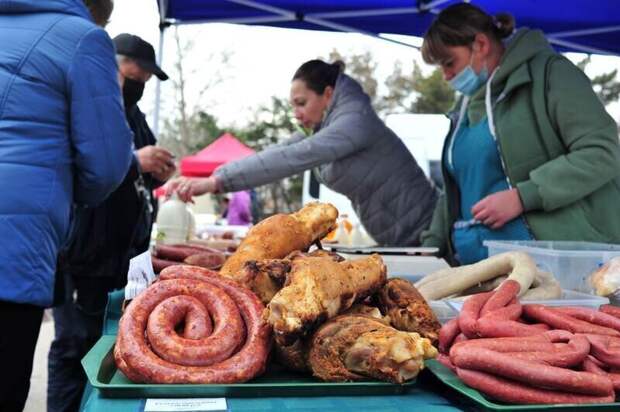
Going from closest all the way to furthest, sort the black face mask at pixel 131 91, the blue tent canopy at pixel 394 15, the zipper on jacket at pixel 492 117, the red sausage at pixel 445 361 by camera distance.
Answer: the red sausage at pixel 445 361
the zipper on jacket at pixel 492 117
the black face mask at pixel 131 91
the blue tent canopy at pixel 394 15

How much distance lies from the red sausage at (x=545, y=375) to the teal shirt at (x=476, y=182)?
1867 mm

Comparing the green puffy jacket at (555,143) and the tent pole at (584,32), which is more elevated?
the tent pole at (584,32)

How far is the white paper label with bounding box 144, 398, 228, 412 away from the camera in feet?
3.75

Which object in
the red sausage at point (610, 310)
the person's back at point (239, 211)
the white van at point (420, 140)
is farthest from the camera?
the person's back at point (239, 211)

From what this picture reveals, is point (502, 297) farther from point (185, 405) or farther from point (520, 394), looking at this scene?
point (185, 405)

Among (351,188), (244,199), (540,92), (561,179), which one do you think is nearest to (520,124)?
(540,92)

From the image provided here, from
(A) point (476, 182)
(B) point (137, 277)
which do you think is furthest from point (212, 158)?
(B) point (137, 277)

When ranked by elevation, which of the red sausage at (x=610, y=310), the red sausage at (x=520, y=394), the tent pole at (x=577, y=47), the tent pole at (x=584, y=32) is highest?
the tent pole at (x=584, y=32)

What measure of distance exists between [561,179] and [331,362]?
75.2 inches

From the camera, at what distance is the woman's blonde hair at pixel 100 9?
2.71 m

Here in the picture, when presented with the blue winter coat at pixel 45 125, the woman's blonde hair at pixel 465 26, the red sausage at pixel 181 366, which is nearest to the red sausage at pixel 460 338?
the red sausage at pixel 181 366

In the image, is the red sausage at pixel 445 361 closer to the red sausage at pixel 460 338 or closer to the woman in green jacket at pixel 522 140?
the red sausage at pixel 460 338

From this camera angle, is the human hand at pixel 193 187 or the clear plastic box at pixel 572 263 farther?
the human hand at pixel 193 187

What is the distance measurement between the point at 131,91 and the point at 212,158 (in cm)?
1269
